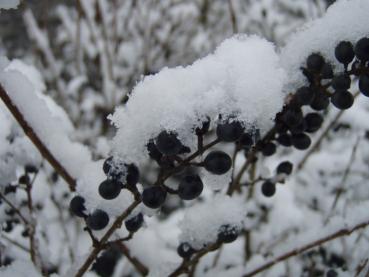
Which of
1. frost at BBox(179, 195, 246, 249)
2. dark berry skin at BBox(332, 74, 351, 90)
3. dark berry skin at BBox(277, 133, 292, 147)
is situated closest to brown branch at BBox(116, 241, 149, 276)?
frost at BBox(179, 195, 246, 249)

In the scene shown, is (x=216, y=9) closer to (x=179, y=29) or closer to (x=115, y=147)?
(x=179, y=29)

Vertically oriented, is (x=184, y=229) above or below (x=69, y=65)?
below

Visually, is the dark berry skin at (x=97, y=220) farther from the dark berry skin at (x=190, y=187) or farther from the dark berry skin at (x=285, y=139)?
the dark berry skin at (x=285, y=139)

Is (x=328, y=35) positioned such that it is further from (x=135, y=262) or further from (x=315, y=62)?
(x=135, y=262)

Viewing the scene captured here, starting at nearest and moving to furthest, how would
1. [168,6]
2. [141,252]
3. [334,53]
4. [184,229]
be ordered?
[334,53], [184,229], [141,252], [168,6]

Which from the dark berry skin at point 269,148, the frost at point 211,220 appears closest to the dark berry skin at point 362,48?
the dark berry skin at point 269,148

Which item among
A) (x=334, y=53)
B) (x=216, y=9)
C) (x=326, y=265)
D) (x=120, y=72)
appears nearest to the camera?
(x=334, y=53)

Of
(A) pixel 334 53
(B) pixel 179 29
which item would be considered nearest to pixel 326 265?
(A) pixel 334 53
